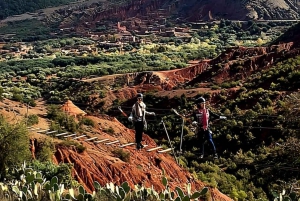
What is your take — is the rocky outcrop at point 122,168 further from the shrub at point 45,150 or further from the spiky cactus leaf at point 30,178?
the spiky cactus leaf at point 30,178

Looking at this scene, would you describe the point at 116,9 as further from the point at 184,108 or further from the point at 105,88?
the point at 184,108

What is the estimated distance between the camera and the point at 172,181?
20234mm

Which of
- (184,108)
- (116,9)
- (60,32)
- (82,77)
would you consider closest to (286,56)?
(184,108)

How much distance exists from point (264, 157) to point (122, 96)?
24.3 metres

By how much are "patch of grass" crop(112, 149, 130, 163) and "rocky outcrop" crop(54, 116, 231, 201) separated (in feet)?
0.41

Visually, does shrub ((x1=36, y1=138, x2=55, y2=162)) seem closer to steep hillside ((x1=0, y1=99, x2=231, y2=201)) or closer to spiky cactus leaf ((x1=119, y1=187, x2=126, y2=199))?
steep hillside ((x1=0, y1=99, x2=231, y2=201))

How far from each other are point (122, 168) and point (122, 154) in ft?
5.27

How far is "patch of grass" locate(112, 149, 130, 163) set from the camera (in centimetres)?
2134

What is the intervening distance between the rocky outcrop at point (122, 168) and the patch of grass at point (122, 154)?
13 centimetres

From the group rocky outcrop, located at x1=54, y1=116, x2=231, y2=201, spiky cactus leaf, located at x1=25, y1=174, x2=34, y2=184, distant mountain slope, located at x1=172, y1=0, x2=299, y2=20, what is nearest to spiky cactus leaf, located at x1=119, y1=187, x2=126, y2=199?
spiky cactus leaf, located at x1=25, y1=174, x2=34, y2=184

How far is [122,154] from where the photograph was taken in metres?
21.5

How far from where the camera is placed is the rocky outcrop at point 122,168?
19109mm

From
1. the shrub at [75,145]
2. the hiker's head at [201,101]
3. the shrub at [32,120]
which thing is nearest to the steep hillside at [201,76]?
the shrub at [32,120]

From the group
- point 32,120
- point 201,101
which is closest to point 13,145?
point 32,120
